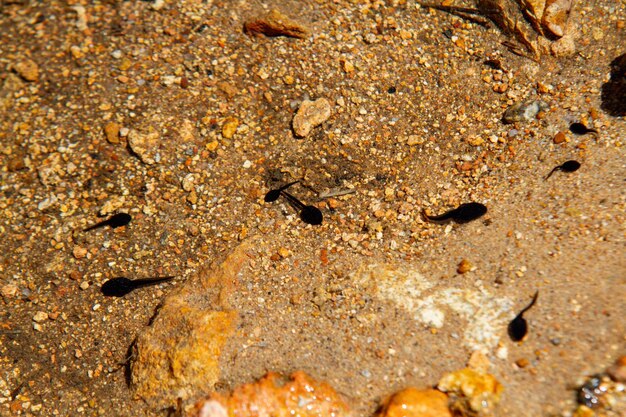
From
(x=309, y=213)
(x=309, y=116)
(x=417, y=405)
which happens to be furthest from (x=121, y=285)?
(x=417, y=405)

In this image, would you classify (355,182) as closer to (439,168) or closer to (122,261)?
(439,168)

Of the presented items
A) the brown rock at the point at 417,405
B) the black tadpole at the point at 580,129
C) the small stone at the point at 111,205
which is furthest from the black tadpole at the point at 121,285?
the black tadpole at the point at 580,129

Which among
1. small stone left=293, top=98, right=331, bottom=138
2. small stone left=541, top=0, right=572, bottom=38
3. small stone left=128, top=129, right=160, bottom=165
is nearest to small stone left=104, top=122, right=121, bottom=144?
small stone left=128, top=129, right=160, bottom=165

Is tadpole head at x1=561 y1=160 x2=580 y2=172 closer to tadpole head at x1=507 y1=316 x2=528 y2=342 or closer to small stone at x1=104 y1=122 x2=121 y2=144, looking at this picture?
tadpole head at x1=507 y1=316 x2=528 y2=342

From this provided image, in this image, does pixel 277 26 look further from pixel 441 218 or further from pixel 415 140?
pixel 441 218

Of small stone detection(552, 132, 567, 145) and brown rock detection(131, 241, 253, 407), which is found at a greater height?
small stone detection(552, 132, 567, 145)

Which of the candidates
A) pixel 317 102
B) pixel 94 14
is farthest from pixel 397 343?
pixel 94 14

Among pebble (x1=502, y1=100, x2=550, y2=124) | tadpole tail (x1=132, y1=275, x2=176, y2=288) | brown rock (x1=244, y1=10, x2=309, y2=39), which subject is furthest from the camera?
brown rock (x1=244, y1=10, x2=309, y2=39)

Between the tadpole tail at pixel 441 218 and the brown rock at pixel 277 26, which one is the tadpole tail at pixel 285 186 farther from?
the brown rock at pixel 277 26
